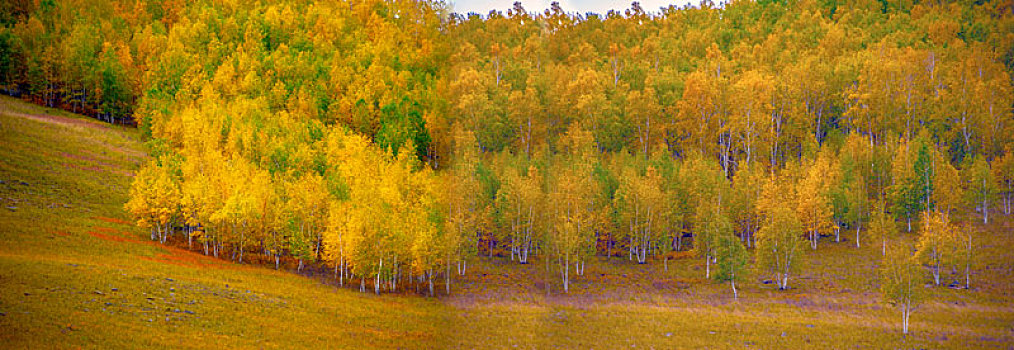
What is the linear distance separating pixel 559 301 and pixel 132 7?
107 m

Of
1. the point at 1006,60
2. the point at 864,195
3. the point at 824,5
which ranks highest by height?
the point at 824,5

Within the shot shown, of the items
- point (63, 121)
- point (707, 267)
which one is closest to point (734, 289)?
point (707, 267)

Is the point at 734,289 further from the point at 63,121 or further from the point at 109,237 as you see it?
the point at 63,121

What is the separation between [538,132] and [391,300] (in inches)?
825

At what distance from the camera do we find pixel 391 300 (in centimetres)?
3866

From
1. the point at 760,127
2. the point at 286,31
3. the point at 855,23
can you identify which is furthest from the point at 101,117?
the point at 855,23

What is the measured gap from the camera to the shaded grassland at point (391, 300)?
78.4ft

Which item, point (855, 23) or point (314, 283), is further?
point (855, 23)

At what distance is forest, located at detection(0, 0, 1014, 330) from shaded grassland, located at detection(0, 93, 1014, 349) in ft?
6.94

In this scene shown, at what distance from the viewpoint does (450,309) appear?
30969 millimetres

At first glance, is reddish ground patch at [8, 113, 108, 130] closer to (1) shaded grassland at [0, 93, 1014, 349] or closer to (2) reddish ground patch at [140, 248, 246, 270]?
(1) shaded grassland at [0, 93, 1014, 349]

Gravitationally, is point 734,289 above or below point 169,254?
below

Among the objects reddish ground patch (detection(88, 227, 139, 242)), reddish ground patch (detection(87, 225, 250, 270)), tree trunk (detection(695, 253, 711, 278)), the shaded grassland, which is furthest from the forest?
reddish ground patch (detection(88, 227, 139, 242))

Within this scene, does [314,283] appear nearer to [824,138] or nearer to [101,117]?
[101,117]
